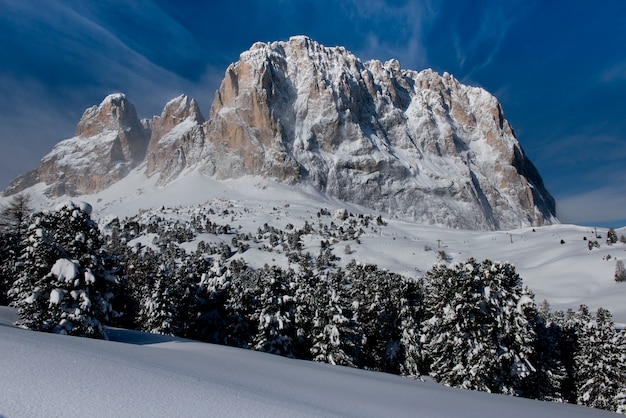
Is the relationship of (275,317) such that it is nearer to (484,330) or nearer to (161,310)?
(161,310)

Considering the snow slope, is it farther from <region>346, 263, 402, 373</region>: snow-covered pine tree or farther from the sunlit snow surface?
the sunlit snow surface

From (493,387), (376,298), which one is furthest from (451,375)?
(376,298)

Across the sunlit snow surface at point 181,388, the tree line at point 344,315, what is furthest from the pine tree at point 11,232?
the sunlit snow surface at point 181,388

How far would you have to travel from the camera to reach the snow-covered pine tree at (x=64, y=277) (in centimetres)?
1978

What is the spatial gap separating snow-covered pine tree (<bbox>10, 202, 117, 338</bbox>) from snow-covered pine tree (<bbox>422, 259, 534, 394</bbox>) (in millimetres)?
20344

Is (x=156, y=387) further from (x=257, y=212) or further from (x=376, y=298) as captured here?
(x=257, y=212)

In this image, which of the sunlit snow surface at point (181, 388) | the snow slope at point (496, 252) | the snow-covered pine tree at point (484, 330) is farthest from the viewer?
the snow slope at point (496, 252)

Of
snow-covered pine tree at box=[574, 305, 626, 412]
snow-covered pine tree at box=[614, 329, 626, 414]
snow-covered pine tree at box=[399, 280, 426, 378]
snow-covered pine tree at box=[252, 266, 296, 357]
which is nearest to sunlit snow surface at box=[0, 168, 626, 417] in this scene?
snow-covered pine tree at box=[252, 266, 296, 357]

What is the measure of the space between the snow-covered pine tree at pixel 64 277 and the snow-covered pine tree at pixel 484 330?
20344mm

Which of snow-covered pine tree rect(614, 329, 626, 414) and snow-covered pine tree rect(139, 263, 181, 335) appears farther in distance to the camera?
snow-covered pine tree rect(139, 263, 181, 335)

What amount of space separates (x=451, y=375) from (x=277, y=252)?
106554mm

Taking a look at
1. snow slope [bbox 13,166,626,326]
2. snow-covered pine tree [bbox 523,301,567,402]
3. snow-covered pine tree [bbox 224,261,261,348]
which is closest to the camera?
snow-covered pine tree [bbox 523,301,567,402]

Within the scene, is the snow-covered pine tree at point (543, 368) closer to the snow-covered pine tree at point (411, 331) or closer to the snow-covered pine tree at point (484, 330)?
the snow-covered pine tree at point (484, 330)

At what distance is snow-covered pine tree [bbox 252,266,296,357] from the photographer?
30875mm
